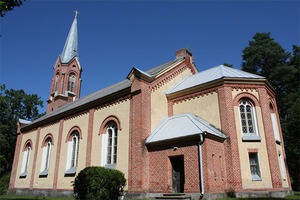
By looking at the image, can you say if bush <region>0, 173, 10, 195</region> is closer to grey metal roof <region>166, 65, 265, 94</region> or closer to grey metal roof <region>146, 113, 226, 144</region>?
grey metal roof <region>146, 113, 226, 144</region>

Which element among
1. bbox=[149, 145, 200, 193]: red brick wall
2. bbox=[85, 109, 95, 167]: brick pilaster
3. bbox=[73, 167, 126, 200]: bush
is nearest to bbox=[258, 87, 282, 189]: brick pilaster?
bbox=[149, 145, 200, 193]: red brick wall

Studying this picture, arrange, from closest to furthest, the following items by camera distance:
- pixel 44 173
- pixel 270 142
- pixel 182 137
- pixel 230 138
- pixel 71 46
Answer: pixel 182 137
pixel 230 138
pixel 270 142
pixel 44 173
pixel 71 46

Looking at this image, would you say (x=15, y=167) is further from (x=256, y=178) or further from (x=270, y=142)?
(x=270, y=142)

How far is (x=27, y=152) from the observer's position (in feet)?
88.7

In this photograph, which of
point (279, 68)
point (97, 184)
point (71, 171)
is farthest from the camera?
point (279, 68)

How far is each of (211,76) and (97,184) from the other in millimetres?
10385

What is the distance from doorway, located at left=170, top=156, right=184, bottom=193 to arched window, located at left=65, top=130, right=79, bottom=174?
9.10 meters

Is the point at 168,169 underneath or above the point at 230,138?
underneath

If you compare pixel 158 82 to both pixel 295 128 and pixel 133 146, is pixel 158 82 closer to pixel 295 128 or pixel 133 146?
pixel 133 146

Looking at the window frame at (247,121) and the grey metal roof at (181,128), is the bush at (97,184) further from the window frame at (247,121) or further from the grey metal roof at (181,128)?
the window frame at (247,121)

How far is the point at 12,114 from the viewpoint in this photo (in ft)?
150

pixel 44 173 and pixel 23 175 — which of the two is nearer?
pixel 44 173

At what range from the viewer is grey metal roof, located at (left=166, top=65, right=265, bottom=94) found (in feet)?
54.2

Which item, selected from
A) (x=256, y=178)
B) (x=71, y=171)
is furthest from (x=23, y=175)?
(x=256, y=178)
